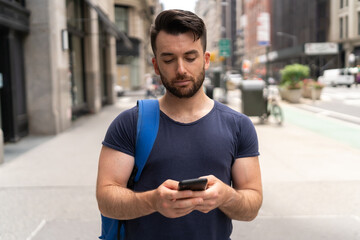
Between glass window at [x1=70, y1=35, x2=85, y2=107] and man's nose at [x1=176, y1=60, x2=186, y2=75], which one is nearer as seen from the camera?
man's nose at [x1=176, y1=60, x2=186, y2=75]

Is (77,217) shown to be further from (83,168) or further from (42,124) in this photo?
(42,124)

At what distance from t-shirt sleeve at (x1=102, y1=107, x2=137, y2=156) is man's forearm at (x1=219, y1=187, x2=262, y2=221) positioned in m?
0.47

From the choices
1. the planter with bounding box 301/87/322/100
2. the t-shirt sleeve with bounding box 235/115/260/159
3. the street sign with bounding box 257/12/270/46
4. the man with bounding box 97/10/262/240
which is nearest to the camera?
the man with bounding box 97/10/262/240

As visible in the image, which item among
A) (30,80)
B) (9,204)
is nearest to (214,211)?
(9,204)

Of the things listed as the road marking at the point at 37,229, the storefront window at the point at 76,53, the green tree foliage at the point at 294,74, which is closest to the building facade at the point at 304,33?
the green tree foliage at the point at 294,74

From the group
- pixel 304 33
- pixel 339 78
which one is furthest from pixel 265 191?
pixel 304 33

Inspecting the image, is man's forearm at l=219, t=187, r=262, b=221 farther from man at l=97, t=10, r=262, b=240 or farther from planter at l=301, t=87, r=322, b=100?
planter at l=301, t=87, r=322, b=100

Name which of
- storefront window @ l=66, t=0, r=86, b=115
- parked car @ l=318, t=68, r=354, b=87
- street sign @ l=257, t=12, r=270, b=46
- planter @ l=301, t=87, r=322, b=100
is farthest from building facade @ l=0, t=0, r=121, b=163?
parked car @ l=318, t=68, r=354, b=87

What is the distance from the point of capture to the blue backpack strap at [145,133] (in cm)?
198

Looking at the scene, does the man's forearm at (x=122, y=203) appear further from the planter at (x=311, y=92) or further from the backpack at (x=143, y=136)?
the planter at (x=311, y=92)

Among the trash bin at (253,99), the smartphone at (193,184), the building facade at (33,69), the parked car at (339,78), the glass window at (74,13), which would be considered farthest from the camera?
the parked car at (339,78)

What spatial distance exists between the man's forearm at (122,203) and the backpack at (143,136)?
0.11 meters

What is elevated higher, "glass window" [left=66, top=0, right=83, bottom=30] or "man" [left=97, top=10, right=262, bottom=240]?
"glass window" [left=66, top=0, right=83, bottom=30]

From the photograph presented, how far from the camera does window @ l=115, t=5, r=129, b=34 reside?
43.5 m
